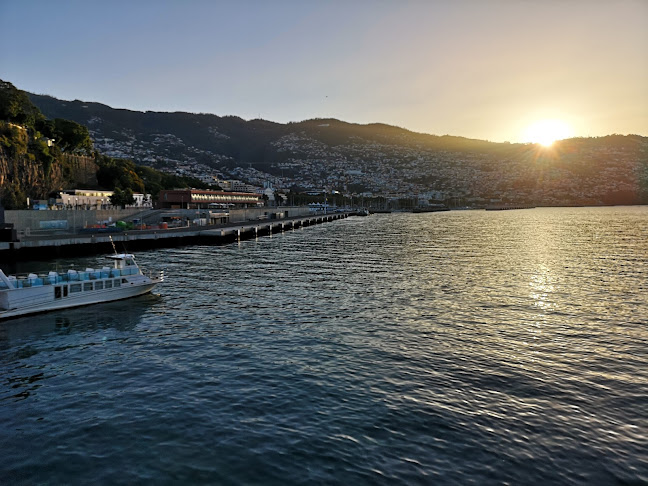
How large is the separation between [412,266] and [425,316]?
26.6 metres

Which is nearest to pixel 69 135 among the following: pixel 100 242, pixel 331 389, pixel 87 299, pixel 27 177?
pixel 27 177

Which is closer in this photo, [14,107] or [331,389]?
[331,389]

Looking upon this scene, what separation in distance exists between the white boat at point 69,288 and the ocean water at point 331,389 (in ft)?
3.34

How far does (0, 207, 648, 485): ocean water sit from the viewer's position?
14242mm

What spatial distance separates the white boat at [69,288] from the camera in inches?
1267

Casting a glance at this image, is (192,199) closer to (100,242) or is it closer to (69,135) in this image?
(69,135)

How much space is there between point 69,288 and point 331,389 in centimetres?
2599

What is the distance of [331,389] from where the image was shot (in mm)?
19719

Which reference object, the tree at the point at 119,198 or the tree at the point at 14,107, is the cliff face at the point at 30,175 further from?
the tree at the point at 14,107

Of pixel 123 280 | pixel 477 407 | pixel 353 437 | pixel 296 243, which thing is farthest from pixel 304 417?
pixel 296 243

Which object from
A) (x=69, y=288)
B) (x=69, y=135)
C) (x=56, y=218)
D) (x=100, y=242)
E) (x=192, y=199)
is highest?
(x=69, y=135)

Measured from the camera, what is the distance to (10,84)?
111 metres

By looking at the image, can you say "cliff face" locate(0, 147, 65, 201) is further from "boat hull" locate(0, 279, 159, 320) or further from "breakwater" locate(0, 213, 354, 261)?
"boat hull" locate(0, 279, 159, 320)

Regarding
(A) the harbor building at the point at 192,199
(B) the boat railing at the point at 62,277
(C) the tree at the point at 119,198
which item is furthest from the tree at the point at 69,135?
(B) the boat railing at the point at 62,277
